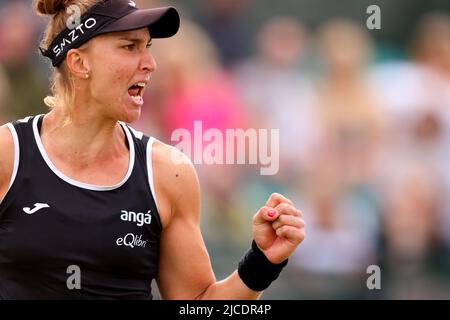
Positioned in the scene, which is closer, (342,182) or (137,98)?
(137,98)

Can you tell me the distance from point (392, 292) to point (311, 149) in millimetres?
1351

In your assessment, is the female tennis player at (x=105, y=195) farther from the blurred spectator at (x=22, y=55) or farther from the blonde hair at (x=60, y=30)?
the blurred spectator at (x=22, y=55)

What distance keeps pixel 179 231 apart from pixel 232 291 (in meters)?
0.38

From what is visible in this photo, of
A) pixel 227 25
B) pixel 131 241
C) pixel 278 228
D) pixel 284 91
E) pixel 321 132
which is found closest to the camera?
pixel 278 228

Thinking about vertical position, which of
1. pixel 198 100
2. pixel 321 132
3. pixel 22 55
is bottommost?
pixel 321 132

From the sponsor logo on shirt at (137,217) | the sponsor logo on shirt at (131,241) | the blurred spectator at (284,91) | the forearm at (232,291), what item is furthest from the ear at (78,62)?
the blurred spectator at (284,91)

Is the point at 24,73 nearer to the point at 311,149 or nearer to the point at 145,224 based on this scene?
the point at 311,149

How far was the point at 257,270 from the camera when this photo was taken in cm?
436

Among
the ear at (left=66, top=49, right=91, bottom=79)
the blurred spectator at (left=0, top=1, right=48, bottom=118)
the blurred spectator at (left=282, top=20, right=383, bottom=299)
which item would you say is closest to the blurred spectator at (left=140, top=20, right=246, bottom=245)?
the blurred spectator at (left=282, top=20, right=383, bottom=299)

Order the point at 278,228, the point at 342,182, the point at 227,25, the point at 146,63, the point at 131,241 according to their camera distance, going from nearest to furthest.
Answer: the point at 278,228, the point at 131,241, the point at 146,63, the point at 342,182, the point at 227,25

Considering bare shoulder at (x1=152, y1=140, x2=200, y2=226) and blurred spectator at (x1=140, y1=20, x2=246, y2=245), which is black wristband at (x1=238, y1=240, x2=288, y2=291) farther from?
blurred spectator at (x1=140, y1=20, x2=246, y2=245)

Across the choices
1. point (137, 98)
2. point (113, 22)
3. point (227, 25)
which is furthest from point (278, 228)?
point (227, 25)

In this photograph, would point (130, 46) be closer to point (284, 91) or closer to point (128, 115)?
Answer: point (128, 115)

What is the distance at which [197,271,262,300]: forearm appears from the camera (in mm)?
4426
